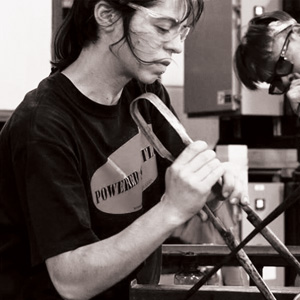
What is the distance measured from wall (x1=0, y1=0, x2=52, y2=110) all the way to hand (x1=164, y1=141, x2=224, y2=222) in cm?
185

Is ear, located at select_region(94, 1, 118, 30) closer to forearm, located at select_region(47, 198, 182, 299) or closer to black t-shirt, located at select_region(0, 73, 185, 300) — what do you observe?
black t-shirt, located at select_region(0, 73, 185, 300)

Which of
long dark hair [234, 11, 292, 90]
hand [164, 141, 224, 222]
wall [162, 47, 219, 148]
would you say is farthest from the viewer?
wall [162, 47, 219, 148]

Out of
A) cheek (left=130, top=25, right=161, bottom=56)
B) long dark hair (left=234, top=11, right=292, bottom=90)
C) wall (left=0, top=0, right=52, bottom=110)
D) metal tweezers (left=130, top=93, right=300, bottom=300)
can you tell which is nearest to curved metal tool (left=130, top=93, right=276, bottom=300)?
metal tweezers (left=130, top=93, right=300, bottom=300)

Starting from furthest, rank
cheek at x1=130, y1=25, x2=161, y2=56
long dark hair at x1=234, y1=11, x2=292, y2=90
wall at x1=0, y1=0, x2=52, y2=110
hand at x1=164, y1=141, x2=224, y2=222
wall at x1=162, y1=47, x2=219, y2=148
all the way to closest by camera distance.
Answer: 1. wall at x1=162, y1=47, x2=219, y2=148
2. wall at x1=0, y1=0, x2=52, y2=110
3. long dark hair at x1=234, y1=11, x2=292, y2=90
4. cheek at x1=130, y1=25, x2=161, y2=56
5. hand at x1=164, y1=141, x2=224, y2=222

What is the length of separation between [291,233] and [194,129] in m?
0.74

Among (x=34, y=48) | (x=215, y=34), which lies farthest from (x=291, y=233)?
(x=34, y=48)

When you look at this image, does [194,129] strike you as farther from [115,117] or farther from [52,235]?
[52,235]

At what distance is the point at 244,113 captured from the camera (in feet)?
10.8

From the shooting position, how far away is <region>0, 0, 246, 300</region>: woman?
40.1 inches

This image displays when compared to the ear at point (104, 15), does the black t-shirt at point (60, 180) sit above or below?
below

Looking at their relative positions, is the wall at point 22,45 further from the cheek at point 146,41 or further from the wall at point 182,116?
the cheek at point 146,41

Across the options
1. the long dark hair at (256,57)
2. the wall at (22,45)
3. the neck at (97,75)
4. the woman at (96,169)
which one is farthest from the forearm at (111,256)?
the wall at (22,45)

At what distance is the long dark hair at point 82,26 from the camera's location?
1.19 meters

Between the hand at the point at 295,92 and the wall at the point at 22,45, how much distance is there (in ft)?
3.11
